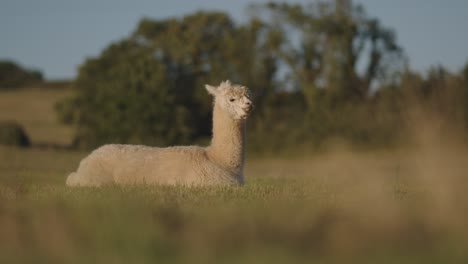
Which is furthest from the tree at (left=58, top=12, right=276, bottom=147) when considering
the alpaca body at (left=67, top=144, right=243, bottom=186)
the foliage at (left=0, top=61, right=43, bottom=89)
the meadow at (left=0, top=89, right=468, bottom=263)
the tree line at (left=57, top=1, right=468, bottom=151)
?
the foliage at (left=0, top=61, right=43, bottom=89)

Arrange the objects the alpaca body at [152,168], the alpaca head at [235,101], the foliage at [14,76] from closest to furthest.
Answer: the alpaca body at [152,168]
the alpaca head at [235,101]
the foliage at [14,76]

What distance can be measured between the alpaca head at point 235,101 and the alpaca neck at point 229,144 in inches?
5.1

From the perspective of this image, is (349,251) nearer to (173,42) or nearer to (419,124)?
(419,124)

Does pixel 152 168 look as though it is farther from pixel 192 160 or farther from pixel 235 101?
pixel 235 101

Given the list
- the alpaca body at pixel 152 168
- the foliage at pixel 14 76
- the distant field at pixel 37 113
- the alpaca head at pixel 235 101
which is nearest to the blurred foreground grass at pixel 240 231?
the alpaca body at pixel 152 168

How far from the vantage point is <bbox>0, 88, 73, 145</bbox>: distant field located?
7056 centimetres

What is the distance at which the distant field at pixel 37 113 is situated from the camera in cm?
7056

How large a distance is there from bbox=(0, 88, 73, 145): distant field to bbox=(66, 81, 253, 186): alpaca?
53.4 m

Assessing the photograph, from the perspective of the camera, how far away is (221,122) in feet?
40.8

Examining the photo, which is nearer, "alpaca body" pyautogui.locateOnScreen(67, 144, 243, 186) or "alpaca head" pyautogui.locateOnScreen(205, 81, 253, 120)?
"alpaca body" pyautogui.locateOnScreen(67, 144, 243, 186)

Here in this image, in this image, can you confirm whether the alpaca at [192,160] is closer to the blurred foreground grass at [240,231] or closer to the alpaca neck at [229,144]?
the alpaca neck at [229,144]

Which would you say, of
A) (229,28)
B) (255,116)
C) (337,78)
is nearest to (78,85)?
(229,28)

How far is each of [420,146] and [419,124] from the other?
2.16 ft

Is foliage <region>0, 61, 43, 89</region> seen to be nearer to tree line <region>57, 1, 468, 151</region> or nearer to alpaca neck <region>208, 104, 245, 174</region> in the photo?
tree line <region>57, 1, 468, 151</region>
